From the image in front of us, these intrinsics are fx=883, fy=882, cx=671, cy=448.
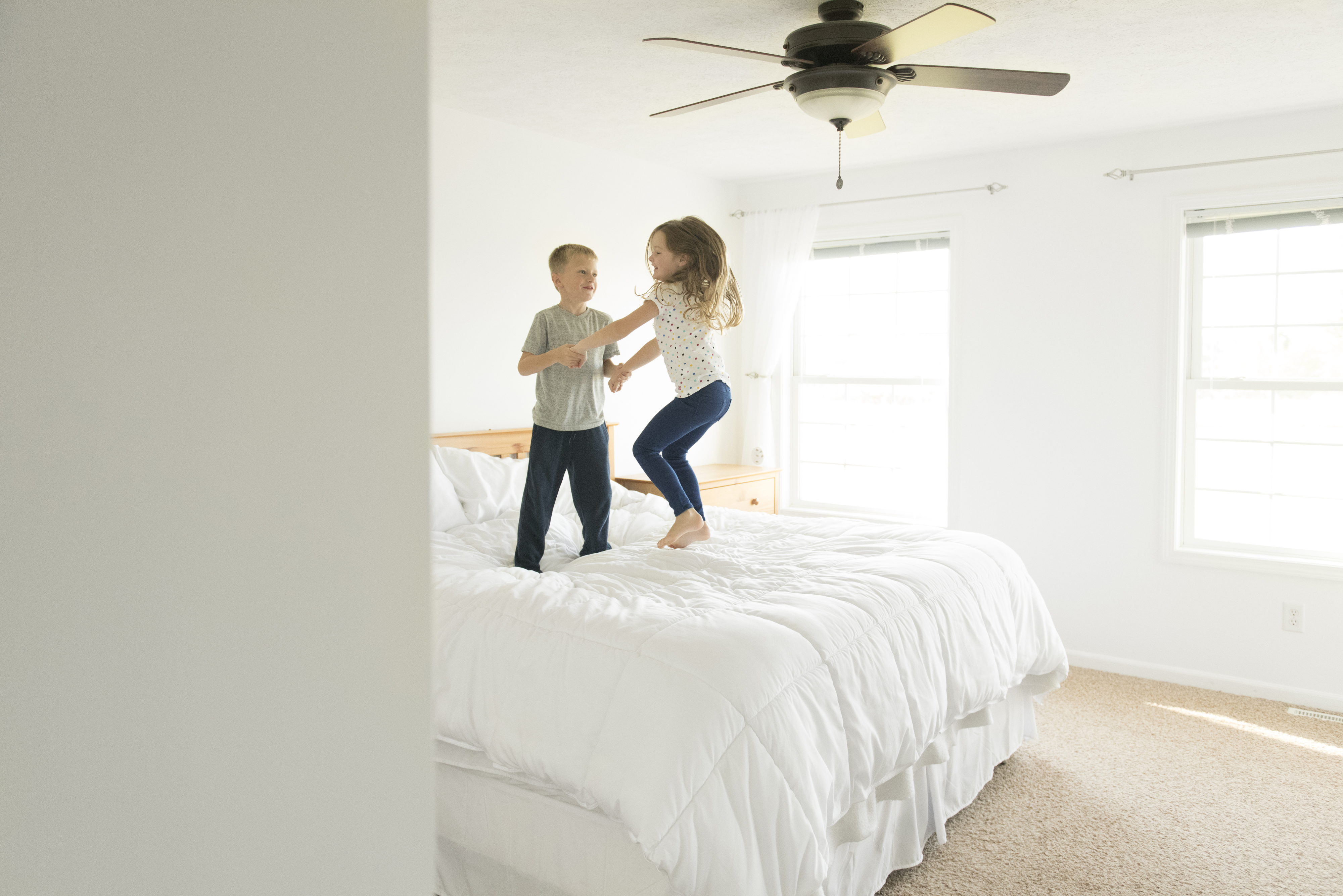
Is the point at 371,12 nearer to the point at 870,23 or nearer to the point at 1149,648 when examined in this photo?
the point at 870,23

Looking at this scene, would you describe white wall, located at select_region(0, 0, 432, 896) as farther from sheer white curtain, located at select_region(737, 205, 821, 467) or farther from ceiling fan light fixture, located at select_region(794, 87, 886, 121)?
sheer white curtain, located at select_region(737, 205, 821, 467)

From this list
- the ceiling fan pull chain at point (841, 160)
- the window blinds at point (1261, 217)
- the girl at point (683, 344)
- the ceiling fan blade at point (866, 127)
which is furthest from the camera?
the window blinds at point (1261, 217)

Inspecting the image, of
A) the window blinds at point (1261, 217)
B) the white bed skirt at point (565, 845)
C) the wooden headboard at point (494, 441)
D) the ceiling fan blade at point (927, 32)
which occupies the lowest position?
the white bed skirt at point (565, 845)

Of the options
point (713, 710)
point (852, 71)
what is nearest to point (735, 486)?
point (852, 71)

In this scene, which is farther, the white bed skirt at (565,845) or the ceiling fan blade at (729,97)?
the ceiling fan blade at (729,97)

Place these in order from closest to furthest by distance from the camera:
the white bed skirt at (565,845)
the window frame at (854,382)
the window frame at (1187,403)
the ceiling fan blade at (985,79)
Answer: the white bed skirt at (565,845)
the ceiling fan blade at (985,79)
the window frame at (1187,403)
the window frame at (854,382)

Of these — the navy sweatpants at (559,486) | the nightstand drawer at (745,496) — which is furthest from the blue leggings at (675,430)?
the nightstand drawer at (745,496)

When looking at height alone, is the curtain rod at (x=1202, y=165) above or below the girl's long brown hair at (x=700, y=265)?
above

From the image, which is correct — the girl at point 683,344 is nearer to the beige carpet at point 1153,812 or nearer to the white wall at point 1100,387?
the beige carpet at point 1153,812

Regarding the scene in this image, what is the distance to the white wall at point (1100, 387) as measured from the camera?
3.62 meters

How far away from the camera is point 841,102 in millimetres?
2404

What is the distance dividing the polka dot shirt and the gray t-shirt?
0.58 ft

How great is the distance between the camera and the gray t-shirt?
2.64 metres

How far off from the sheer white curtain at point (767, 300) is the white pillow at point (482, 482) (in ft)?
6.65
